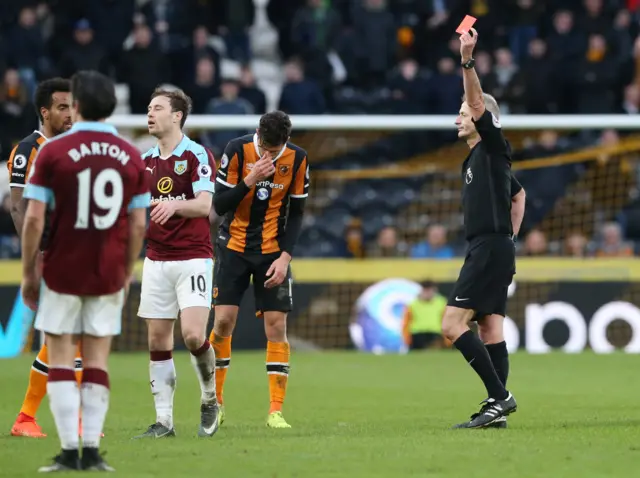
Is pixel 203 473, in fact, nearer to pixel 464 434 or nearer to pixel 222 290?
pixel 464 434

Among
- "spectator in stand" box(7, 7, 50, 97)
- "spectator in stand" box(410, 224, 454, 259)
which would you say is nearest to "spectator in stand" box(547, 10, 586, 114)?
"spectator in stand" box(410, 224, 454, 259)

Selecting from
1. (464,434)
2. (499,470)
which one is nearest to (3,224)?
(464,434)

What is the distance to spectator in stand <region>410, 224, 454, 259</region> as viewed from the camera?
19.0 meters

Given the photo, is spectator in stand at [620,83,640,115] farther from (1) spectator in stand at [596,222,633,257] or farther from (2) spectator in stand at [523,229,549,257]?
(2) spectator in stand at [523,229,549,257]

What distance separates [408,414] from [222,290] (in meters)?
1.84

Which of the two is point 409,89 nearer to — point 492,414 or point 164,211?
point 492,414

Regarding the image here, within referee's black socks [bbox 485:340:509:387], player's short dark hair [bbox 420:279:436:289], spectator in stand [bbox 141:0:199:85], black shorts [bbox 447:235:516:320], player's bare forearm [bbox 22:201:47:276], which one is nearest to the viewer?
player's bare forearm [bbox 22:201:47:276]

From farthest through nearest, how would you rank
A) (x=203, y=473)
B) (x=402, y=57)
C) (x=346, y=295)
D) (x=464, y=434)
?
(x=402, y=57)
(x=346, y=295)
(x=464, y=434)
(x=203, y=473)

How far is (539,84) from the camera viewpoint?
20469mm

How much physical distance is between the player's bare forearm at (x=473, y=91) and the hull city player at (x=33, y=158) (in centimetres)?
250

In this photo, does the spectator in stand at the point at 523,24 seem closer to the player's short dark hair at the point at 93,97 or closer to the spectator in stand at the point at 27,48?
the spectator in stand at the point at 27,48

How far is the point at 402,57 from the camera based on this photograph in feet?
71.6

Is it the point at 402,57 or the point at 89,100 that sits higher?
the point at 402,57

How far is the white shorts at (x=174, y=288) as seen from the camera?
873cm
